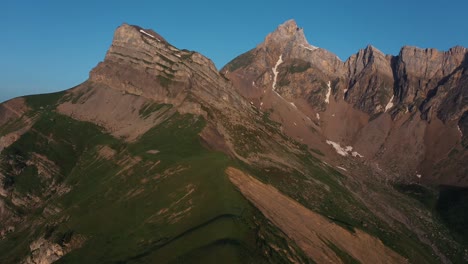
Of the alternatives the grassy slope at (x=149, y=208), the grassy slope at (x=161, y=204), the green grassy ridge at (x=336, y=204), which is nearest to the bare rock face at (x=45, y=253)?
the grassy slope at (x=161, y=204)

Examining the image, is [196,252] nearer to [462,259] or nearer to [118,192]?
[118,192]

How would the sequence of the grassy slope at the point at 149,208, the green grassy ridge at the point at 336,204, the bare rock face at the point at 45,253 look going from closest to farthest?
the grassy slope at the point at 149,208, the bare rock face at the point at 45,253, the green grassy ridge at the point at 336,204

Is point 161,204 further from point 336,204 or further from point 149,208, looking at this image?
point 336,204

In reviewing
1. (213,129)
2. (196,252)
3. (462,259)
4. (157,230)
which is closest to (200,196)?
(157,230)

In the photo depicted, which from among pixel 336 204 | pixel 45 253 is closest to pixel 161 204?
pixel 45 253

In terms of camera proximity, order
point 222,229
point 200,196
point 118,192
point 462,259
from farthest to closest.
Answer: point 462,259, point 118,192, point 200,196, point 222,229

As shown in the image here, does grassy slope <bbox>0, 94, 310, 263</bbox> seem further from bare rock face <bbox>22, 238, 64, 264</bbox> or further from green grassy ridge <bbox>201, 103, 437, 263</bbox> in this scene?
green grassy ridge <bbox>201, 103, 437, 263</bbox>

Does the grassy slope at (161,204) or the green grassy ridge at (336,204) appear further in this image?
the green grassy ridge at (336,204)

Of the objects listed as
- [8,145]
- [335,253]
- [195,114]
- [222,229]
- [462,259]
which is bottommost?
[462,259]

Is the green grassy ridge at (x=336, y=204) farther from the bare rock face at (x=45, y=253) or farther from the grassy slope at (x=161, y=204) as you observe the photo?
the bare rock face at (x=45, y=253)
